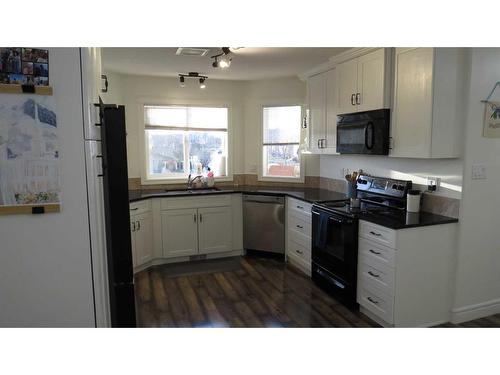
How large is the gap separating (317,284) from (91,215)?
2847 millimetres

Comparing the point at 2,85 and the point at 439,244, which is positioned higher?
the point at 2,85

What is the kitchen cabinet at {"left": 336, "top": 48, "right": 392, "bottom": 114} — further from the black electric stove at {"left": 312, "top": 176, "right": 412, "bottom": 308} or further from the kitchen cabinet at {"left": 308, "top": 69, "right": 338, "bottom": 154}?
the black electric stove at {"left": 312, "top": 176, "right": 412, "bottom": 308}

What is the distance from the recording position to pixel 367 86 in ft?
10.7

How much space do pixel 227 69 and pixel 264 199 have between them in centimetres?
170

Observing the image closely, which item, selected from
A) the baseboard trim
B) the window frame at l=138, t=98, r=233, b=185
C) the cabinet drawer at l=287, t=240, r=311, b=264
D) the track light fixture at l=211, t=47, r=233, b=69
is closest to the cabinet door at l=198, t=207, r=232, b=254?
the window frame at l=138, t=98, r=233, b=185

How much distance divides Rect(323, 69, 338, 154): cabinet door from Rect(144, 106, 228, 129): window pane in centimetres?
170

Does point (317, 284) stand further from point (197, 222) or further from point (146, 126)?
point (146, 126)

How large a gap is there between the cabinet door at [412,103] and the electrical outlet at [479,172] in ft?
1.44

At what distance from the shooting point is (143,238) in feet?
13.8

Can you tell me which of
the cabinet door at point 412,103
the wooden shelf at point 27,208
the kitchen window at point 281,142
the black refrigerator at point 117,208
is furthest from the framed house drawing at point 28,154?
the kitchen window at point 281,142

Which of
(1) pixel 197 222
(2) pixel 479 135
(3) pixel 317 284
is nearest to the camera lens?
(2) pixel 479 135

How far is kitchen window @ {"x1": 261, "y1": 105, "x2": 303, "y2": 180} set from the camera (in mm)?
4898

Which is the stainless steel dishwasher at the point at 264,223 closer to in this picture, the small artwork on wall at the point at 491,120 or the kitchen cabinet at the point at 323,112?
the kitchen cabinet at the point at 323,112
